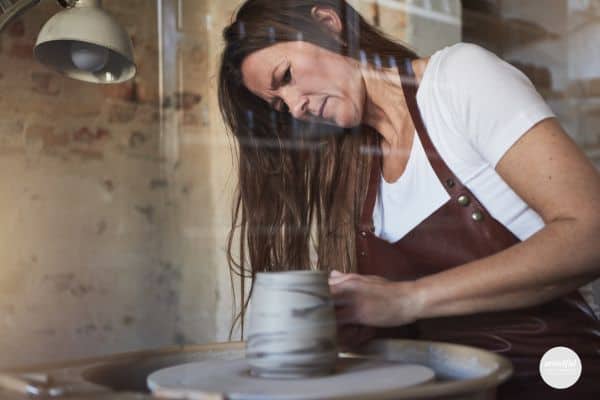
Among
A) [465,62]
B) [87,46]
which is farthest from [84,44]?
[465,62]

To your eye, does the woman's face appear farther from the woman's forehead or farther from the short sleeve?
the short sleeve

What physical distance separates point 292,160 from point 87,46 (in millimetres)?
417

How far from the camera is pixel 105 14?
1.26m

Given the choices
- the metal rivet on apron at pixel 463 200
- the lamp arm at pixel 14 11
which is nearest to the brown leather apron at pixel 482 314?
the metal rivet on apron at pixel 463 200

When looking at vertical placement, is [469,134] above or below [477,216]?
above

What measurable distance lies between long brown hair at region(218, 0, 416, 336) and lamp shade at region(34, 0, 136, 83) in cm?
19

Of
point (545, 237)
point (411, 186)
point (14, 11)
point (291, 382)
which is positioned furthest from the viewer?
point (14, 11)

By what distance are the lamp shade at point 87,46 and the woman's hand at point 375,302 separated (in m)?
0.56

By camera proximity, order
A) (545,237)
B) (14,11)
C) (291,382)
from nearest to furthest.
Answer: (291,382)
(545,237)
(14,11)

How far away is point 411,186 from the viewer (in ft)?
3.76

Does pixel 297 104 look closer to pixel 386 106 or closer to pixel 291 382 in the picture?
pixel 386 106

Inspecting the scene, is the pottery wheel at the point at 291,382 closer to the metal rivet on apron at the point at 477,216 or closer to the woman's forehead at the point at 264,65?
the metal rivet on apron at the point at 477,216

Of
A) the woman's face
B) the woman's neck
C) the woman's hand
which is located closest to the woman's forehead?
the woman's face

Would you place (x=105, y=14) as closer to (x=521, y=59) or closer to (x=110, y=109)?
(x=110, y=109)
